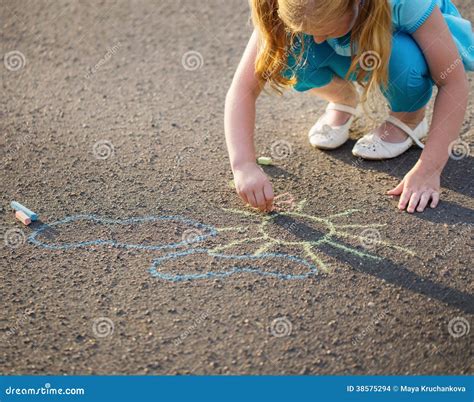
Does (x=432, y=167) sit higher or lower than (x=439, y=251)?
higher

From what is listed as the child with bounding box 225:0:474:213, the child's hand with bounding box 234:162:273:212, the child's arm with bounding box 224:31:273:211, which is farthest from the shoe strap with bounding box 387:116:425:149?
the child's hand with bounding box 234:162:273:212

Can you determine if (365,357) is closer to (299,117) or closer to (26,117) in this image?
(299,117)

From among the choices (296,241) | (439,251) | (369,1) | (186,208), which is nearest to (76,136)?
(186,208)

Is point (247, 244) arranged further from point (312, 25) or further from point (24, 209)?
point (24, 209)

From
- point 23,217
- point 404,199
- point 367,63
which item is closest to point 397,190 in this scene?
point 404,199

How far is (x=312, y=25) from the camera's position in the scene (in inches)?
110

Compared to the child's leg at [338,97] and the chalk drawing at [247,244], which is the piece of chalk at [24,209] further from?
the child's leg at [338,97]

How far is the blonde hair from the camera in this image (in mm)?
2779

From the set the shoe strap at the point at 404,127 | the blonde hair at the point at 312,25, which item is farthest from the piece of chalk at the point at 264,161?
the shoe strap at the point at 404,127

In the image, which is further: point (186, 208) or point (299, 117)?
point (299, 117)

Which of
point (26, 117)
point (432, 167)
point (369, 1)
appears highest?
point (369, 1)

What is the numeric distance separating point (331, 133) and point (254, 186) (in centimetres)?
82

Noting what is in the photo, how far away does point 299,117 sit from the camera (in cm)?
408

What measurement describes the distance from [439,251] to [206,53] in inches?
96.8
